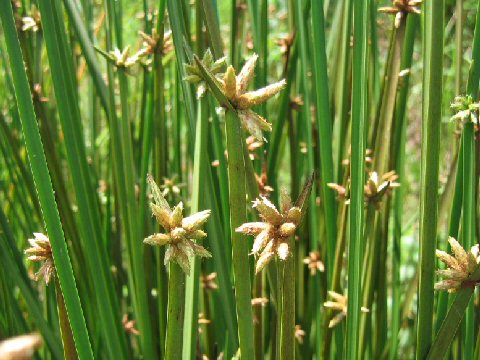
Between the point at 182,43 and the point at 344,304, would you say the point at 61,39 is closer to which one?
the point at 182,43

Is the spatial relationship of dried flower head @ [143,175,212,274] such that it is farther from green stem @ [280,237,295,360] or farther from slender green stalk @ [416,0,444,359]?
slender green stalk @ [416,0,444,359]

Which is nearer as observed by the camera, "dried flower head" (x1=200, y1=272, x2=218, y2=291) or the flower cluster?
the flower cluster

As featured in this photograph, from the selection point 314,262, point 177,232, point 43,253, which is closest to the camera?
point 177,232

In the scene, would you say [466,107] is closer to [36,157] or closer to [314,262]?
[314,262]

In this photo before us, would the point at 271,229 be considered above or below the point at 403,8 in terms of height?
below

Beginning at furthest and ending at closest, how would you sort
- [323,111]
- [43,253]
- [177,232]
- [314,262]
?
[314,262] → [323,111] → [43,253] → [177,232]

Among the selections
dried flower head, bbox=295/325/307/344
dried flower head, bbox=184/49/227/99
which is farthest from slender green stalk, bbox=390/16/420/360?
dried flower head, bbox=184/49/227/99

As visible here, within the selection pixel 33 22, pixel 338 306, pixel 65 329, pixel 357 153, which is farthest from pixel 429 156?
pixel 33 22

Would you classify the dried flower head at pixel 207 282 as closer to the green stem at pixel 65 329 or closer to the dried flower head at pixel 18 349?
the green stem at pixel 65 329
